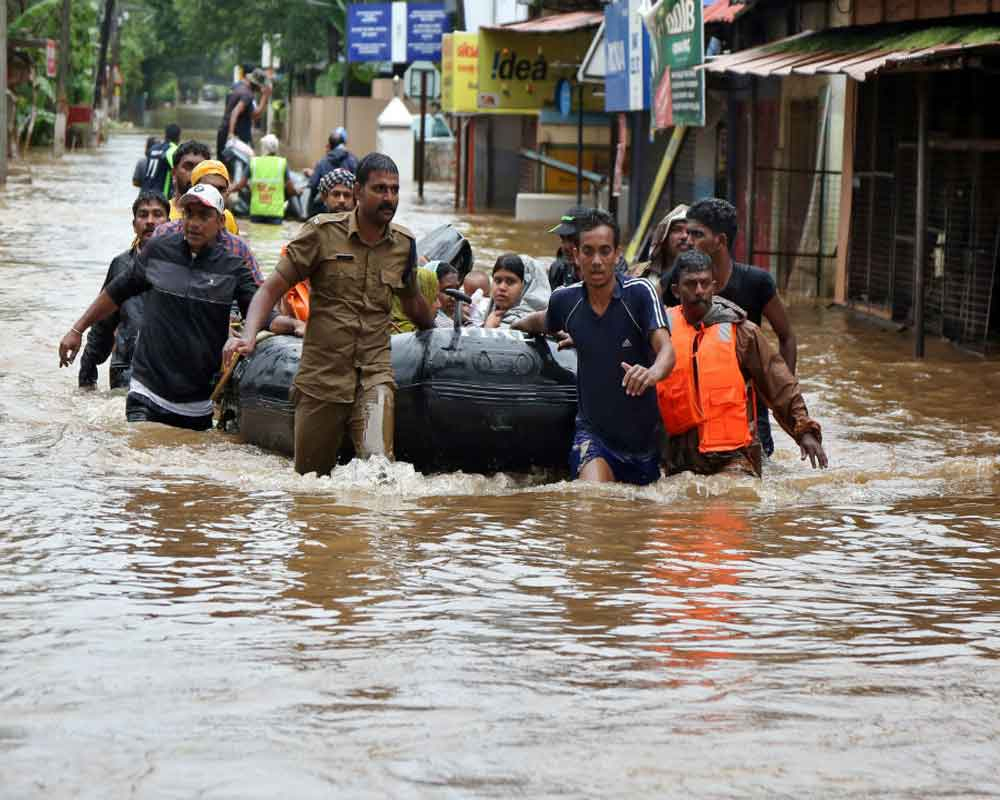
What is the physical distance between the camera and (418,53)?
159 ft

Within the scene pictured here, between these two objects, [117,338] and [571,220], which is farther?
[117,338]

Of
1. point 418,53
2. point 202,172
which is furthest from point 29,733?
point 418,53

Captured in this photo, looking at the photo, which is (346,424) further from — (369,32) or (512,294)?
(369,32)

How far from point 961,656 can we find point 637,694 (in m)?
1.14

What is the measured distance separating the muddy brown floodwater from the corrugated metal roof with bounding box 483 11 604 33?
65.1 ft

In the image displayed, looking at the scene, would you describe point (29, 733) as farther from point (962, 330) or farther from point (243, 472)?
point (962, 330)

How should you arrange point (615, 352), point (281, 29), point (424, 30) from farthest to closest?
point (281, 29) < point (424, 30) < point (615, 352)

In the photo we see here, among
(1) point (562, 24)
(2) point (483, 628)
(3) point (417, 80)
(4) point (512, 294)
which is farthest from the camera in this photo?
(3) point (417, 80)

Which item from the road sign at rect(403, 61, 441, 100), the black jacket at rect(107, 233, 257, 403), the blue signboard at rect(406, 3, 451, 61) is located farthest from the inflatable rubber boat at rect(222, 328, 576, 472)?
the blue signboard at rect(406, 3, 451, 61)

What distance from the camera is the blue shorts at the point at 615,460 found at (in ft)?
26.3

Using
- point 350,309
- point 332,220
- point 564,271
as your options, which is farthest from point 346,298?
point 564,271

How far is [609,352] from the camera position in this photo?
7.82 m

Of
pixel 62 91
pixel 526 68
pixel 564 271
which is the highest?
pixel 62 91

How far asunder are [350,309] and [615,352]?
115 centimetres
